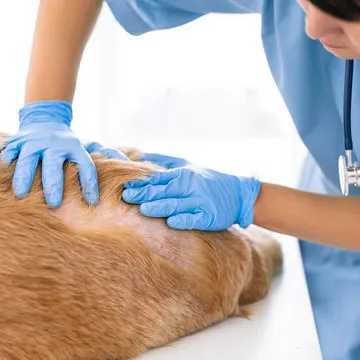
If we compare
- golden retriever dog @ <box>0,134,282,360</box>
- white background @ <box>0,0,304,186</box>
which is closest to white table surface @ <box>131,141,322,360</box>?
golden retriever dog @ <box>0,134,282,360</box>

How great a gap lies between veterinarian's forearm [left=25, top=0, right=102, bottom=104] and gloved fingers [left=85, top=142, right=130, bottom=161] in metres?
0.15

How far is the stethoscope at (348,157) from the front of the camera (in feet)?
3.84

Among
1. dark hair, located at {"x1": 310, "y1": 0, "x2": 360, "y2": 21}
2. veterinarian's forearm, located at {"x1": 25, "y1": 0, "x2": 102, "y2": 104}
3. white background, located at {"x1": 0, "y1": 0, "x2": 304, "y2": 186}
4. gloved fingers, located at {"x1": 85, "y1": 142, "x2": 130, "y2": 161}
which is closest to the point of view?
dark hair, located at {"x1": 310, "y1": 0, "x2": 360, "y2": 21}

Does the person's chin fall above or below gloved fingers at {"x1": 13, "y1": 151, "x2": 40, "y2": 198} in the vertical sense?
above

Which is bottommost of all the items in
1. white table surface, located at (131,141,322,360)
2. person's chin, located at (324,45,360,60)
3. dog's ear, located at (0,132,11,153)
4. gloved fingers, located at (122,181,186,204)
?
white table surface, located at (131,141,322,360)

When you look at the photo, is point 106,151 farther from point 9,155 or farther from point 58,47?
point 58,47

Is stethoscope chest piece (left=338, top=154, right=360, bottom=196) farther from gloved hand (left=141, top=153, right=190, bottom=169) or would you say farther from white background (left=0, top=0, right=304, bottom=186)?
white background (left=0, top=0, right=304, bottom=186)

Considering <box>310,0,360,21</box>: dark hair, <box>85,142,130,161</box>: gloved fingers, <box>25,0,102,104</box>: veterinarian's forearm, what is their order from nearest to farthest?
<box>310,0,360,21</box>: dark hair → <box>85,142,130,161</box>: gloved fingers → <box>25,0,102,104</box>: veterinarian's forearm

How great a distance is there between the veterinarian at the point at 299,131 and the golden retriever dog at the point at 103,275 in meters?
0.02

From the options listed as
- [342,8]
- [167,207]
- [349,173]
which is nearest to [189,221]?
[167,207]

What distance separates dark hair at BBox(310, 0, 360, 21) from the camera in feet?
2.60

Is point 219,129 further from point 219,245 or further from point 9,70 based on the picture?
point 219,245

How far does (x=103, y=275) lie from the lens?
3.23 ft

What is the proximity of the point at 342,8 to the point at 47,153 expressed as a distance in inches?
20.3
